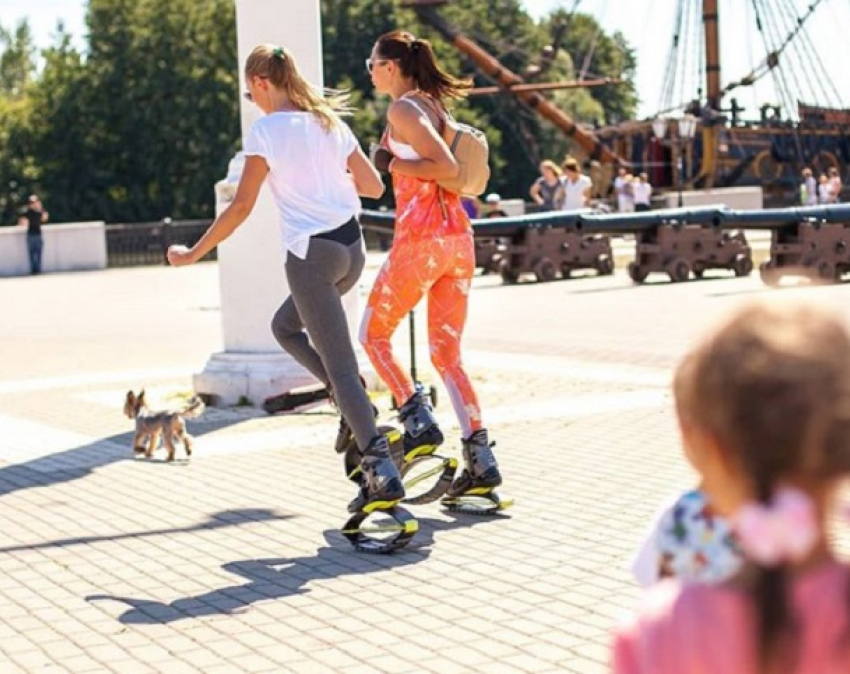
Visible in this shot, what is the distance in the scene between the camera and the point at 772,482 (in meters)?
1.81

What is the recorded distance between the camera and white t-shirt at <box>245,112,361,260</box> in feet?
20.6

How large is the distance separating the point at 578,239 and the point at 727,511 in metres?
24.9

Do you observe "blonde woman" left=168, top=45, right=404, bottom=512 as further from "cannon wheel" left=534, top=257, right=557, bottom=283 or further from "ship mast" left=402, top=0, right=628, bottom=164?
"ship mast" left=402, top=0, right=628, bottom=164

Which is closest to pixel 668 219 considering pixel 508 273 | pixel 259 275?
pixel 508 273

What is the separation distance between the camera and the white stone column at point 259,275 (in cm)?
1084

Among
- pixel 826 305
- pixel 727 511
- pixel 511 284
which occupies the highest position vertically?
pixel 826 305

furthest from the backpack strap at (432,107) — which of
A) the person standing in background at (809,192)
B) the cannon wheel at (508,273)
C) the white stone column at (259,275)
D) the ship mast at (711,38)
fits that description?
the ship mast at (711,38)

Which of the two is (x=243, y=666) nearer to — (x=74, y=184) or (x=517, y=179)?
(x=74, y=184)

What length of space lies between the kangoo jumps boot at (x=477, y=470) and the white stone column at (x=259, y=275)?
3916 millimetres

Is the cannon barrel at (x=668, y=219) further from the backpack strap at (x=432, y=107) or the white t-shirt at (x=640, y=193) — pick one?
the backpack strap at (x=432, y=107)

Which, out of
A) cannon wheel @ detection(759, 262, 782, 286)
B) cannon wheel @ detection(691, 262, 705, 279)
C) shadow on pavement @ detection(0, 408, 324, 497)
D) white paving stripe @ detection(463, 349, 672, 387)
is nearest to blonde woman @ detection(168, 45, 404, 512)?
shadow on pavement @ detection(0, 408, 324, 497)

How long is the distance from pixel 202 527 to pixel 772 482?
209 inches

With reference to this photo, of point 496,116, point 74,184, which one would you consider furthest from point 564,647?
point 496,116

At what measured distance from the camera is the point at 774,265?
23078mm
